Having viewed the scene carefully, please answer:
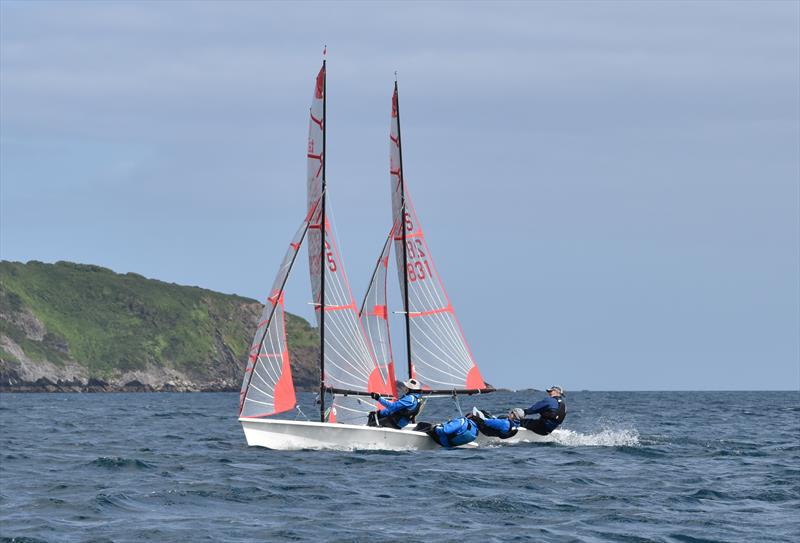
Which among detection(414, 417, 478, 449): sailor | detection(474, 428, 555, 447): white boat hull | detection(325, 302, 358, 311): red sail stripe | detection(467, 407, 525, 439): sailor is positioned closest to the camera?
detection(414, 417, 478, 449): sailor

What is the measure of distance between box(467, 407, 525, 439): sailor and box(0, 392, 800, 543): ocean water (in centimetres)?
60

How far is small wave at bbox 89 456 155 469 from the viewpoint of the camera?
100ft

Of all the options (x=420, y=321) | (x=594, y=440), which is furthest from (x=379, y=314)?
(x=594, y=440)

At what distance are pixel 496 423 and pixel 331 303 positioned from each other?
5727mm

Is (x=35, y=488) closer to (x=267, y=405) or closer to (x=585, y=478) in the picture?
(x=267, y=405)

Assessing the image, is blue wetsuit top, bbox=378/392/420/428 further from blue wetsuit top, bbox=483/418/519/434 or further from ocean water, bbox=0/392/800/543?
blue wetsuit top, bbox=483/418/519/434

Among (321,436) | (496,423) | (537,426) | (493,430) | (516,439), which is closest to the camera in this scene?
(321,436)

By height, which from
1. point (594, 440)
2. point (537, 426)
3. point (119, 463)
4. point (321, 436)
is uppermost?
point (537, 426)

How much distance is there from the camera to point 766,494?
25.0 m

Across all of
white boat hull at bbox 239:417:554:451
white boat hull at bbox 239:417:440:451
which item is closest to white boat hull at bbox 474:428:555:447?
white boat hull at bbox 239:417:554:451

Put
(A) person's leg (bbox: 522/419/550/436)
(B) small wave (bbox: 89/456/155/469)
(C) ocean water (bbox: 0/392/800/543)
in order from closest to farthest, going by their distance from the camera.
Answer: (C) ocean water (bbox: 0/392/800/543) < (B) small wave (bbox: 89/456/155/469) < (A) person's leg (bbox: 522/419/550/436)

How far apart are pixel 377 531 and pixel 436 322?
18.7m

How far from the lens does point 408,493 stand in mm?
24688

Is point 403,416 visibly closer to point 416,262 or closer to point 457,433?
point 457,433
